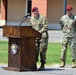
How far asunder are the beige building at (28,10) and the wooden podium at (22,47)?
3018cm

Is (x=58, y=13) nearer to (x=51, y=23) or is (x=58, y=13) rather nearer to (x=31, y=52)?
(x=51, y=23)

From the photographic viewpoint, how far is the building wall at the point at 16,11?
45781 mm

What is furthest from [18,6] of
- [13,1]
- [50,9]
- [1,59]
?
[1,59]

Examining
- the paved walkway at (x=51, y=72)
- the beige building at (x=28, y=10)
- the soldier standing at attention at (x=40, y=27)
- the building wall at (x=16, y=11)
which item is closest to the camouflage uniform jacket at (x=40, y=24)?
the soldier standing at attention at (x=40, y=27)

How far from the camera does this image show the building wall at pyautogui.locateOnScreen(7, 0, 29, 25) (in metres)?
45.8

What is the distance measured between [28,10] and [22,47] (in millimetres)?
33383

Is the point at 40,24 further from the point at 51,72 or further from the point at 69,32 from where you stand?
the point at 51,72

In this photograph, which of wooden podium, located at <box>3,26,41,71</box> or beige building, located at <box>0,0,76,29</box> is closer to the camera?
wooden podium, located at <box>3,26,41,71</box>

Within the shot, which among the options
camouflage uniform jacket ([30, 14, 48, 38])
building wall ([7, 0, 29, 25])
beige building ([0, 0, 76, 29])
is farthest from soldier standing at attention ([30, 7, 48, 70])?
building wall ([7, 0, 29, 25])

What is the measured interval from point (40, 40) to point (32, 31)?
0.62 m

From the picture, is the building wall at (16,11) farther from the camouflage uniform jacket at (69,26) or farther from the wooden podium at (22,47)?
the wooden podium at (22,47)

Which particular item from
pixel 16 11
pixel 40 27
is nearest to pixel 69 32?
pixel 40 27

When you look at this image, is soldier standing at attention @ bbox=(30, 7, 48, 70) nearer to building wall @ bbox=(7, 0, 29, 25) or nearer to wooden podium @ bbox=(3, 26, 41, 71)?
wooden podium @ bbox=(3, 26, 41, 71)

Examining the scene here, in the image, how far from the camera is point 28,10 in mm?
45750
